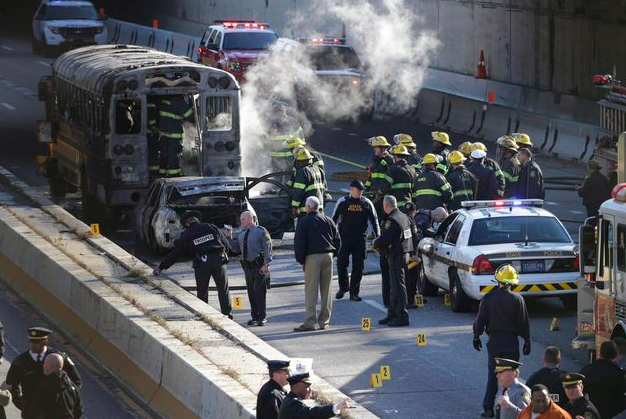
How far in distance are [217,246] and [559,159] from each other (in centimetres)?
1774

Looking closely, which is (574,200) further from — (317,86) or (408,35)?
(408,35)

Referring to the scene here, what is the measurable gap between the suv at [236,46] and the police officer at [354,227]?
70.0 ft

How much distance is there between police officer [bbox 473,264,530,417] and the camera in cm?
1491

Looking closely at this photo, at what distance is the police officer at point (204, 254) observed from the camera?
62.2 feet

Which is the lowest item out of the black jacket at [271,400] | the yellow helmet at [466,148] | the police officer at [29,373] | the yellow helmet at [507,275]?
the police officer at [29,373]

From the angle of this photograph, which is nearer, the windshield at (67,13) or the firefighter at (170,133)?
the firefighter at (170,133)

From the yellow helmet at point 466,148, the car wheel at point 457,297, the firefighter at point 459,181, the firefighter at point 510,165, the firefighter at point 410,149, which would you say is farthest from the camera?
the firefighter at point 410,149

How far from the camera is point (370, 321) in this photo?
760 inches

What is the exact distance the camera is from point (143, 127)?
2588 centimetres


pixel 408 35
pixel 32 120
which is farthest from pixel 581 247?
pixel 408 35

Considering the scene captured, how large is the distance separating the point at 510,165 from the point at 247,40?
68.1ft

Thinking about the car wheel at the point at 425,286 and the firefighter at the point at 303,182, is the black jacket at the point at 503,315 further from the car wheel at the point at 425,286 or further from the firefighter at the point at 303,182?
the firefighter at the point at 303,182

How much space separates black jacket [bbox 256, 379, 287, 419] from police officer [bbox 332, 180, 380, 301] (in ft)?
29.7

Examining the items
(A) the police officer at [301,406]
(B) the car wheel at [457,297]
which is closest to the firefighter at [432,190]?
(B) the car wheel at [457,297]
